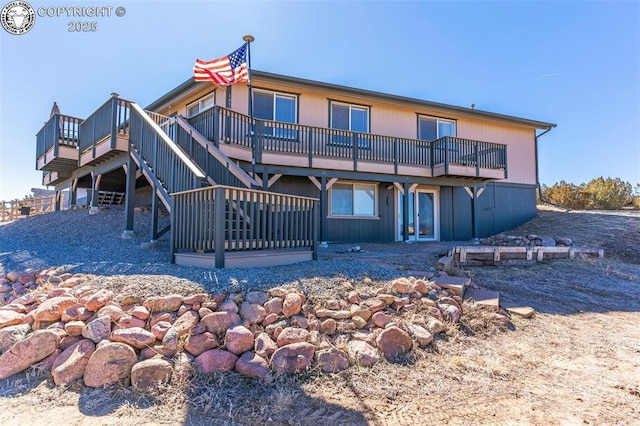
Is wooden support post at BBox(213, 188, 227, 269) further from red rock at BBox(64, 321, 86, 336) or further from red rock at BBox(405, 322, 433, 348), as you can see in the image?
red rock at BBox(405, 322, 433, 348)

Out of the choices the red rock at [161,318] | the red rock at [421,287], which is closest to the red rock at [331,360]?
the red rock at [161,318]

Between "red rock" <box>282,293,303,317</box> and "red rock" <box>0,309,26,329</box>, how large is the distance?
104 inches

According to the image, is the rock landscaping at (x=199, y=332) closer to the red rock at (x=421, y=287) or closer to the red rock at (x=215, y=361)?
the red rock at (x=215, y=361)

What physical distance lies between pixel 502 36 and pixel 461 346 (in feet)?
45.9

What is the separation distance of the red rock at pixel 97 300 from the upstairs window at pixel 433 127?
11840mm

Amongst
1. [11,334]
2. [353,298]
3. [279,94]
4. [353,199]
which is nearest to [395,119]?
[353,199]

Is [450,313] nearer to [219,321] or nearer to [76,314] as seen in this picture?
[219,321]

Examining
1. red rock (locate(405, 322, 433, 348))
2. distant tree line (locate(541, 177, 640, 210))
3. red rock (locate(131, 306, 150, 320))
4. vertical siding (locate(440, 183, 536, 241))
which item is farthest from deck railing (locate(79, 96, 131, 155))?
distant tree line (locate(541, 177, 640, 210))

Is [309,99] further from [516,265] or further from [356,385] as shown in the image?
[356,385]

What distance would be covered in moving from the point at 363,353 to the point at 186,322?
1.79 meters

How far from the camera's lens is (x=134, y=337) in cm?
305

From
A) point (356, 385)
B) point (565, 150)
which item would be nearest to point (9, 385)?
point (356, 385)

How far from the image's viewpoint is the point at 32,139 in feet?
46.4

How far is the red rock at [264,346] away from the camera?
316cm
